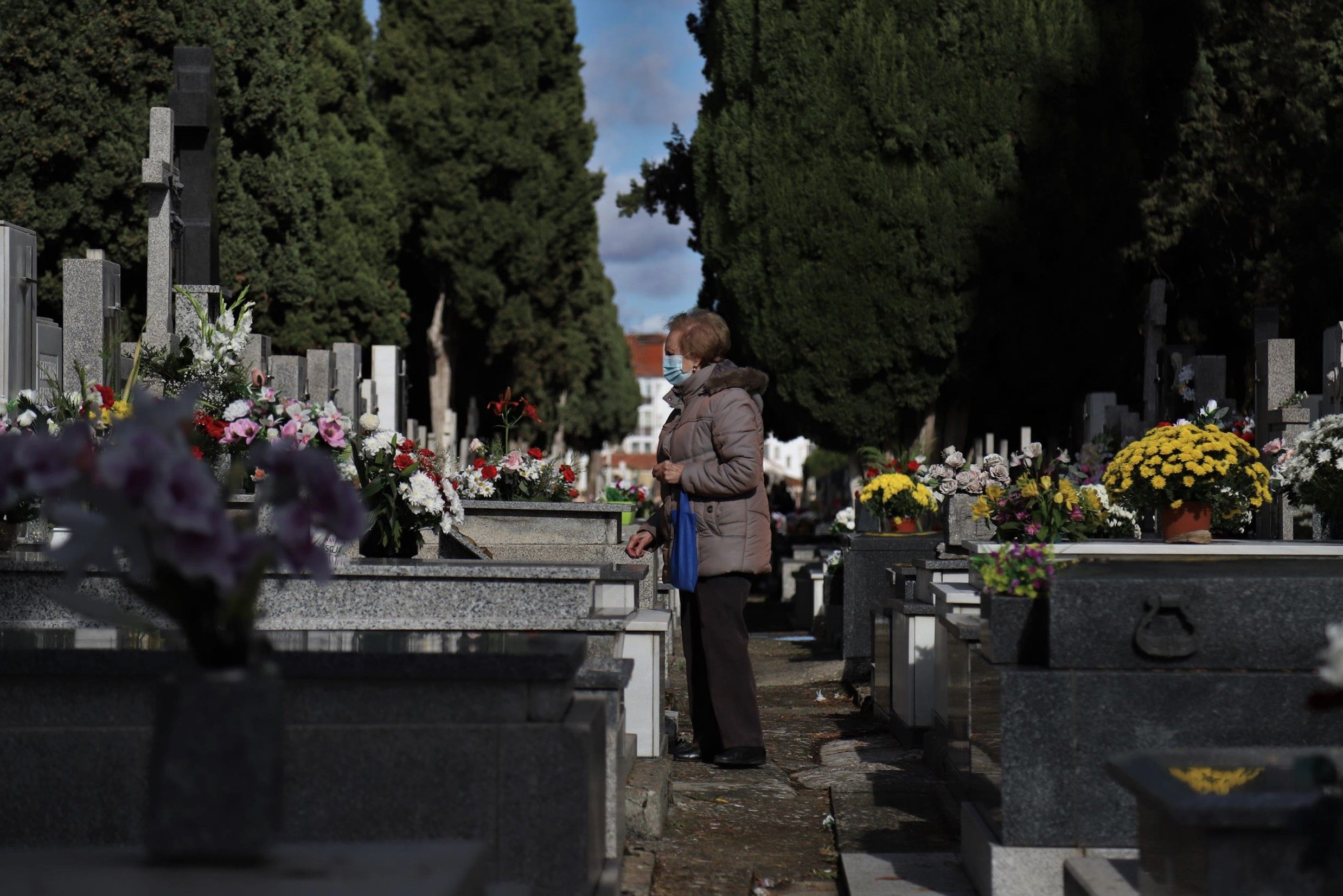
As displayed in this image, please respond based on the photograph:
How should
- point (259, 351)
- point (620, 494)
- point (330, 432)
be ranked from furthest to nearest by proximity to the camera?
1. point (620, 494)
2. point (259, 351)
3. point (330, 432)

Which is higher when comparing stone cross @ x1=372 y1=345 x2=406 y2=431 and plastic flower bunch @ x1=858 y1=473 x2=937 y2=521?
stone cross @ x1=372 y1=345 x2=406 y2=431

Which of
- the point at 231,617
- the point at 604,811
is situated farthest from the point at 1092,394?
the point at 231,617

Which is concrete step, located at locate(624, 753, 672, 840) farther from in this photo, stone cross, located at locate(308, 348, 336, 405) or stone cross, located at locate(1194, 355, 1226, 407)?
stone cross, located at locate(1194, 355, 1226, 407)

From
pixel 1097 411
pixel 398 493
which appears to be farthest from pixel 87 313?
pixel 1097 411

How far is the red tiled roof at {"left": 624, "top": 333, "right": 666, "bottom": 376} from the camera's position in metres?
123

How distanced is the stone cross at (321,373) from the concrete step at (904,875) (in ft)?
32.1

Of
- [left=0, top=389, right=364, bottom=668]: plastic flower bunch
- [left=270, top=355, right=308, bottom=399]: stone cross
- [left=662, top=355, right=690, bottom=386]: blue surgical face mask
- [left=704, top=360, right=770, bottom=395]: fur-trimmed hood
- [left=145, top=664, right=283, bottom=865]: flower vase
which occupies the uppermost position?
[left=270, top=355, right=308, bottom=399]: stone cross

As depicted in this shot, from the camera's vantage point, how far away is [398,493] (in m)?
6.36

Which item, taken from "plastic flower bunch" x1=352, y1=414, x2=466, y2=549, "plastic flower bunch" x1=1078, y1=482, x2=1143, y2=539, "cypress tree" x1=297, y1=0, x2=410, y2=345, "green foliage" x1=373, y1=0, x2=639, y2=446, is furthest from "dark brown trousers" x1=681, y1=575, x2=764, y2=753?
"green foliage" x1=373, y1=0, x2=639, y2=446

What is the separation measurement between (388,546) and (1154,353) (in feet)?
37.6

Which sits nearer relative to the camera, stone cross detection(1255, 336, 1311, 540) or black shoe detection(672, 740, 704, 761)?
black shoe detection(672, 740, 704, 761)

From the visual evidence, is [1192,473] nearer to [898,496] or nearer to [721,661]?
[721,661]

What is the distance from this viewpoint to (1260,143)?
68.3 feet

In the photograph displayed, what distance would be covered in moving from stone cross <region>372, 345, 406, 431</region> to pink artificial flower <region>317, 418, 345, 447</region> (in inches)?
375
